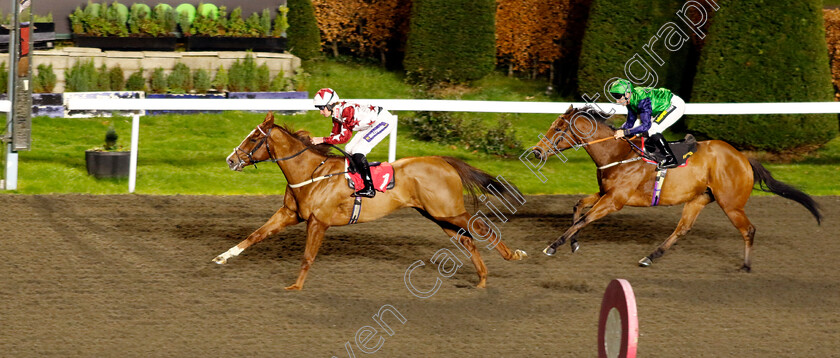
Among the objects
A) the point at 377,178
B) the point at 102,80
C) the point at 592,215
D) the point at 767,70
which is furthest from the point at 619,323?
the point at 102,80

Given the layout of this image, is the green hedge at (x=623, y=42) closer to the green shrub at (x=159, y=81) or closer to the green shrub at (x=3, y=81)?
the green shrub at (x=159, y=81)

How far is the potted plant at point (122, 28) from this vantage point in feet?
41.2

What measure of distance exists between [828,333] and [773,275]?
1.36m

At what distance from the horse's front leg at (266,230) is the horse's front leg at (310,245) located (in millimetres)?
180

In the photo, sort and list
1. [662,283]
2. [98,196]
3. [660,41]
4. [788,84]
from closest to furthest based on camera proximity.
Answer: [662,283]
[98,196]
[788,84]
[660,41]

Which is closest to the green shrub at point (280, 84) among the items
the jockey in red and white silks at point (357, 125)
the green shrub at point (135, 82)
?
the green shrub at point (135, 82)

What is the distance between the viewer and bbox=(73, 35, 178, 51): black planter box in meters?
12.5

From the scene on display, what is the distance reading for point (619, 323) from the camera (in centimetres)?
394

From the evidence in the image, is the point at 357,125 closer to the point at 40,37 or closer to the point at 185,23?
the point at 185,23

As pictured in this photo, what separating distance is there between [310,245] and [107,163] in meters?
3.91

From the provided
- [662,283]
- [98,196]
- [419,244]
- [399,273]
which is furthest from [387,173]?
[98,196]

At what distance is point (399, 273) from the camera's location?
6.91 metres

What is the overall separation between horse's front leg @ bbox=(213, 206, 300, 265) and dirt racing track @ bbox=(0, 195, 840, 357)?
0.19m

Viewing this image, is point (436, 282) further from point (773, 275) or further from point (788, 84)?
point (788, 84)
